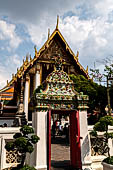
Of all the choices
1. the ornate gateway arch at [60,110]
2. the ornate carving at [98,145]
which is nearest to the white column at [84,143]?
the ornate gateway arch at [60,110]

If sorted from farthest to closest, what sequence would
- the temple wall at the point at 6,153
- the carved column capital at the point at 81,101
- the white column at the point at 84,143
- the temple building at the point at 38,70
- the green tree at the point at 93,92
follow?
the temple building at the point at 38,70 < the green tree at the point at 93,92 < the carved column capital at the point at 81,101 < the white column at the point at 84,143 < the temple wall at the point at 6,153

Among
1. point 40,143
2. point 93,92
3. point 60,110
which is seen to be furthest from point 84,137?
point 93,92

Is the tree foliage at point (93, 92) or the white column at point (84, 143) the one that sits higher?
the tree foliage at point (93, 92)

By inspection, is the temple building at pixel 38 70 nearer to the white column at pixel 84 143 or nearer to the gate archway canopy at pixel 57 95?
the gate archway canopy at pixel 57 95

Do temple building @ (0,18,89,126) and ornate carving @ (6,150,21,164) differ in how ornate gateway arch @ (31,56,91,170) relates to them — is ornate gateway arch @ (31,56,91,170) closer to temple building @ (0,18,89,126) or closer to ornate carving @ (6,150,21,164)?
ornate carving @ (6,150,21,164)

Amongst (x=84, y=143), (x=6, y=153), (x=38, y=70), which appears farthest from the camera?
(x=38, y=70)

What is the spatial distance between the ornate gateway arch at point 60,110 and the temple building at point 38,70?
8876 millimetres

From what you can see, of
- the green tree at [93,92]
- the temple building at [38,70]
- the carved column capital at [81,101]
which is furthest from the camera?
the temple building at [38,70]

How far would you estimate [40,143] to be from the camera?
4.03 metres

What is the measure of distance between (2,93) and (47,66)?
4.90 meters

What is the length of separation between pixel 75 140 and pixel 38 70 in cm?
1024

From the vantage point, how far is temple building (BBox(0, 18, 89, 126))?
13.6m

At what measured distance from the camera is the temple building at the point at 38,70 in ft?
44.6

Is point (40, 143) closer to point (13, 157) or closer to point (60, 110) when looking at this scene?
point (13, 157)
